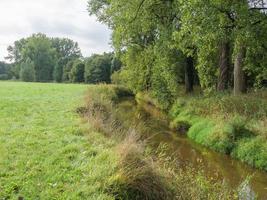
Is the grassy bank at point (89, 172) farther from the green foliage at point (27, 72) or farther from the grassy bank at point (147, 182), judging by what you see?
the green foliage at point (27, 72)

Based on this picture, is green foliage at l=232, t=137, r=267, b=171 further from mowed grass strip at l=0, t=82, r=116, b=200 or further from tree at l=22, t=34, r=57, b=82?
tree at l=22, t=34, r=57, b=82

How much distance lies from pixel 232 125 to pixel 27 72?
7007 centimetres

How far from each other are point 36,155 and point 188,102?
1503cm

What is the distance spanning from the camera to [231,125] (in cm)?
1366

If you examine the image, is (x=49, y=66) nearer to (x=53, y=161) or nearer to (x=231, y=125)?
(x=231, y=125)

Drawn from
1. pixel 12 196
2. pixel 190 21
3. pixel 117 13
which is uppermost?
pixel 117 13

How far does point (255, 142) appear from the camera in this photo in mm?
11922

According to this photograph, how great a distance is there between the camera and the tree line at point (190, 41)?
13508 millimetres

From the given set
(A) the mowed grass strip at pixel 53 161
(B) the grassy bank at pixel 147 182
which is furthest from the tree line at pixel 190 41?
(B) the grassy bank at pixel 147 182

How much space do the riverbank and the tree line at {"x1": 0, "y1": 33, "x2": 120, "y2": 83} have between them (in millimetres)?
46605

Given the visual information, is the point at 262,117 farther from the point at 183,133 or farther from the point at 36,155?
the point at 36,155

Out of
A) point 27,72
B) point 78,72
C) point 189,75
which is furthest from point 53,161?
point 27,72

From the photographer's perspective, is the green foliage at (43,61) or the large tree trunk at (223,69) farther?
the green foliage at (43,61)

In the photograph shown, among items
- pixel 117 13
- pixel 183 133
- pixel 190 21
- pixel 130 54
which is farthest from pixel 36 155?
pixel 130 54
